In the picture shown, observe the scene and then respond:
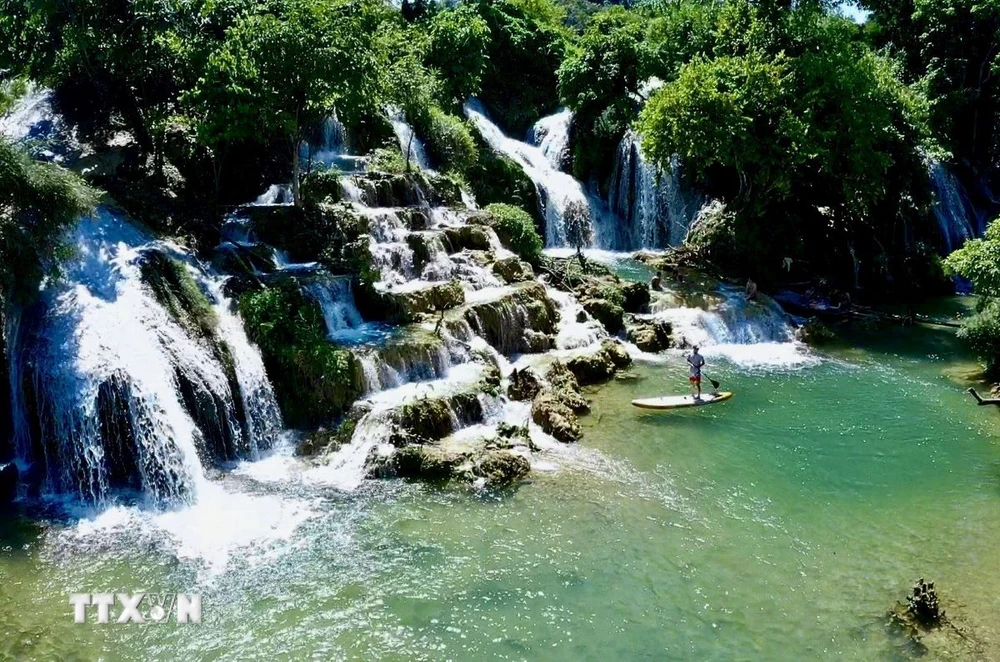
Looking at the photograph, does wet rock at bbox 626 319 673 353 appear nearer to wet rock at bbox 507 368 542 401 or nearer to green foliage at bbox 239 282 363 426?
wet rock at bbox 507 368 542 401

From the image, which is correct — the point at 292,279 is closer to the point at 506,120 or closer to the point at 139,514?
the point at 139,514

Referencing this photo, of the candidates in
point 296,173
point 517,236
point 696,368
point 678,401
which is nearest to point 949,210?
point 517,236

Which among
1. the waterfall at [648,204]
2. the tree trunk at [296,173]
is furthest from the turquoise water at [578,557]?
the waterfall at [648,204]

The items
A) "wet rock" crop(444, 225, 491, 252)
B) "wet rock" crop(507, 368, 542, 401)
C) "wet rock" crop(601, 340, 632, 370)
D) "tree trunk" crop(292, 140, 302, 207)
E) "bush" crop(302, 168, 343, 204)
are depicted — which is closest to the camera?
"wet rock" crop(507, 368, 542, 401)

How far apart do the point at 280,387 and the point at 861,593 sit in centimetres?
1250

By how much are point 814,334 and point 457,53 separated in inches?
882

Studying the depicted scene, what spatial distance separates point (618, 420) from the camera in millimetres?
18234

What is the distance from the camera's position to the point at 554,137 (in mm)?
39312

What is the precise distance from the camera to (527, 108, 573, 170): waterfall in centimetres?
3847

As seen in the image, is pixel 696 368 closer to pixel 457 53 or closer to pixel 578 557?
pixel 578 557

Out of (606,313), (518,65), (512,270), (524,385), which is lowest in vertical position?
(524,385)

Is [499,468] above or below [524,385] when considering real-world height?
below

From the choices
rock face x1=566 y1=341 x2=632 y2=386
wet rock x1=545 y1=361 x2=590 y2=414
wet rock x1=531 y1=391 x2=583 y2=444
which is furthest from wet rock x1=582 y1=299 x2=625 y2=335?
wet rock x1=531 y1=391 x2=583 y2=444

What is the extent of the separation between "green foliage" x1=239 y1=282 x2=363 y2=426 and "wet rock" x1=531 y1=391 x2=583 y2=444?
4273 mm
